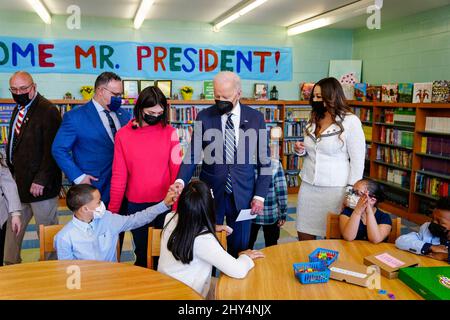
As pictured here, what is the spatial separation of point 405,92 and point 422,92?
0.32 metres

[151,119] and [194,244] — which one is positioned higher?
[151,119]

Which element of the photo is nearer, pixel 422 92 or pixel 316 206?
pixel 316 206

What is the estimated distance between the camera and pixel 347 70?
7.01 m

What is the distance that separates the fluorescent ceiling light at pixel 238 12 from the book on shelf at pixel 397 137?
2.63m

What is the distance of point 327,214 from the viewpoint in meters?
2.52

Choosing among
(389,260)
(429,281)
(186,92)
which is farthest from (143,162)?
(186,92)

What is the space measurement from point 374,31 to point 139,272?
245 inches

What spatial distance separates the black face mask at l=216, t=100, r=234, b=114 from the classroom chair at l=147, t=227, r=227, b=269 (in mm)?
718

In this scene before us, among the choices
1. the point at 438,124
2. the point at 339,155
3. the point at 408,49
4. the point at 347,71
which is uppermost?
the point at 408,49

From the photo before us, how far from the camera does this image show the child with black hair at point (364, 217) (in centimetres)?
221

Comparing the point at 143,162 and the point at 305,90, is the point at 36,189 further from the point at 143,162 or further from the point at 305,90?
the point at 305,90
